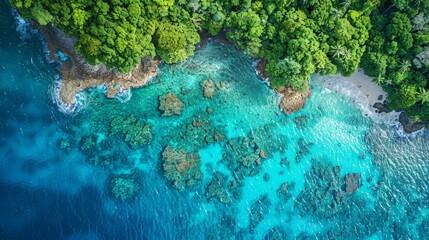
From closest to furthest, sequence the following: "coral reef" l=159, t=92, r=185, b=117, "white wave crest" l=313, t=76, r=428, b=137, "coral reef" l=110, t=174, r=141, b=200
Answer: "coral reef" l=110, t=174, r=141, b=200 < "coral reef" l=159, t=92, r=185, b=117 < "white wave crest" l=313, t=76, r=428, b=137

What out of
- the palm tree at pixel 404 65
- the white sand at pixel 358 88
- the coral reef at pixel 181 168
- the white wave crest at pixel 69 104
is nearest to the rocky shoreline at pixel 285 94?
the white sand at pixel 358 88

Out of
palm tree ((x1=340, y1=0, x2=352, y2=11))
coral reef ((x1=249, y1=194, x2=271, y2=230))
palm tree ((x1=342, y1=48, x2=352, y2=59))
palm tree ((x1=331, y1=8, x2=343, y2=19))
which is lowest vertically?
coral reef ((x1=249, y1=194, x2=271, y2=230))

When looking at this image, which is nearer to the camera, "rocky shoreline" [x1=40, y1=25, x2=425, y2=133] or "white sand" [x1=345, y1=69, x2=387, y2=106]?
"rocky shoreline" [x1=40, y1=25, x2=425, y2=133]

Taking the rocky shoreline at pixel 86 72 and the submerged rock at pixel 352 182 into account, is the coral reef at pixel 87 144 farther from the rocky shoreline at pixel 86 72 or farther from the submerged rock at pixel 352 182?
the submerged rock at pixel 352 182

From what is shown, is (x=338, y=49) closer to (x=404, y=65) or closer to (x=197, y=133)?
(x=404, y=65)

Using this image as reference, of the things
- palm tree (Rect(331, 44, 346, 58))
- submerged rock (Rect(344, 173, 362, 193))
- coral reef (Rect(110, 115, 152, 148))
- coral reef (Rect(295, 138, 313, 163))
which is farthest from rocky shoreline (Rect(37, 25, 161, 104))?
submerged rock (Rect(344, 173, 362, 193))

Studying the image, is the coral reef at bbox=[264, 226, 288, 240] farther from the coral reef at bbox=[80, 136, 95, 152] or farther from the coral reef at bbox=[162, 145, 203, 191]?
the coral reef at bbox=[80, 136, 95, 152]
